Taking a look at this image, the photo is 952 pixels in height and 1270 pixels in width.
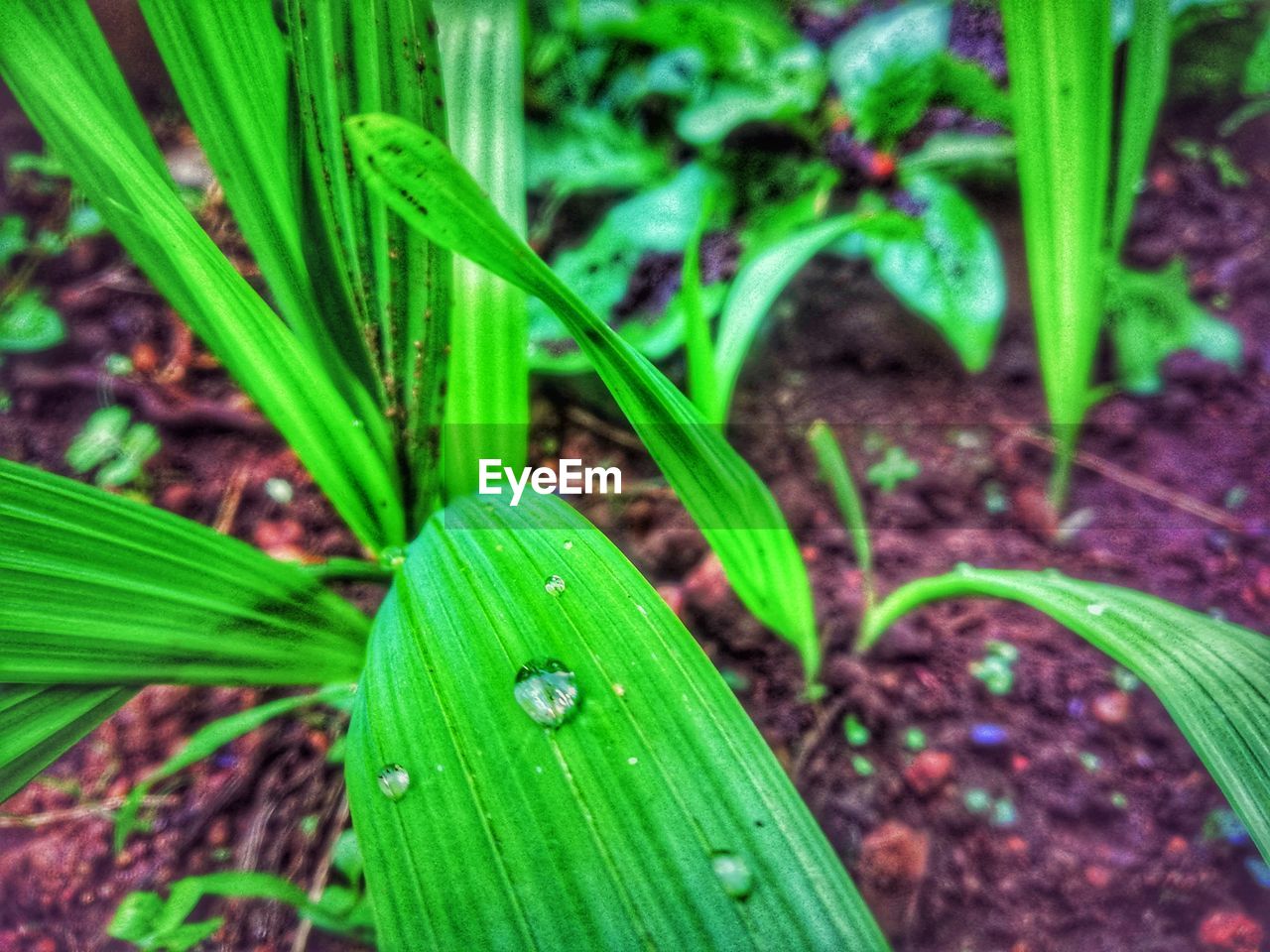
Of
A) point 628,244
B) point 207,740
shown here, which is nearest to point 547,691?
point 207,740

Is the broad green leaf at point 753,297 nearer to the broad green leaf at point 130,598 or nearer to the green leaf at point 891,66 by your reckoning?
the green leaf at point 891,66

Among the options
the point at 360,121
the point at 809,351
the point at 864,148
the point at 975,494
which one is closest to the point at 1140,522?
the point at 975,494

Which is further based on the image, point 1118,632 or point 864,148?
point 864,148

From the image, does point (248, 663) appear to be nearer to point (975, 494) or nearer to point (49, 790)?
point (49, 790)

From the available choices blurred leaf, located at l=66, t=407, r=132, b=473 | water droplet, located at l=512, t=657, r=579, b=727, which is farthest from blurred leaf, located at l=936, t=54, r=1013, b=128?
blurred leaf, located at l=66, t=407, r=132, b=473

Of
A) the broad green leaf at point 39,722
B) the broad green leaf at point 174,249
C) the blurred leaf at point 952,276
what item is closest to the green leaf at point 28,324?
the broad green leaf at point 174,249

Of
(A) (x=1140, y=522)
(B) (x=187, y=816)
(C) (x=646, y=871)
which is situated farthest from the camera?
(A) (x=1140, y=522)
